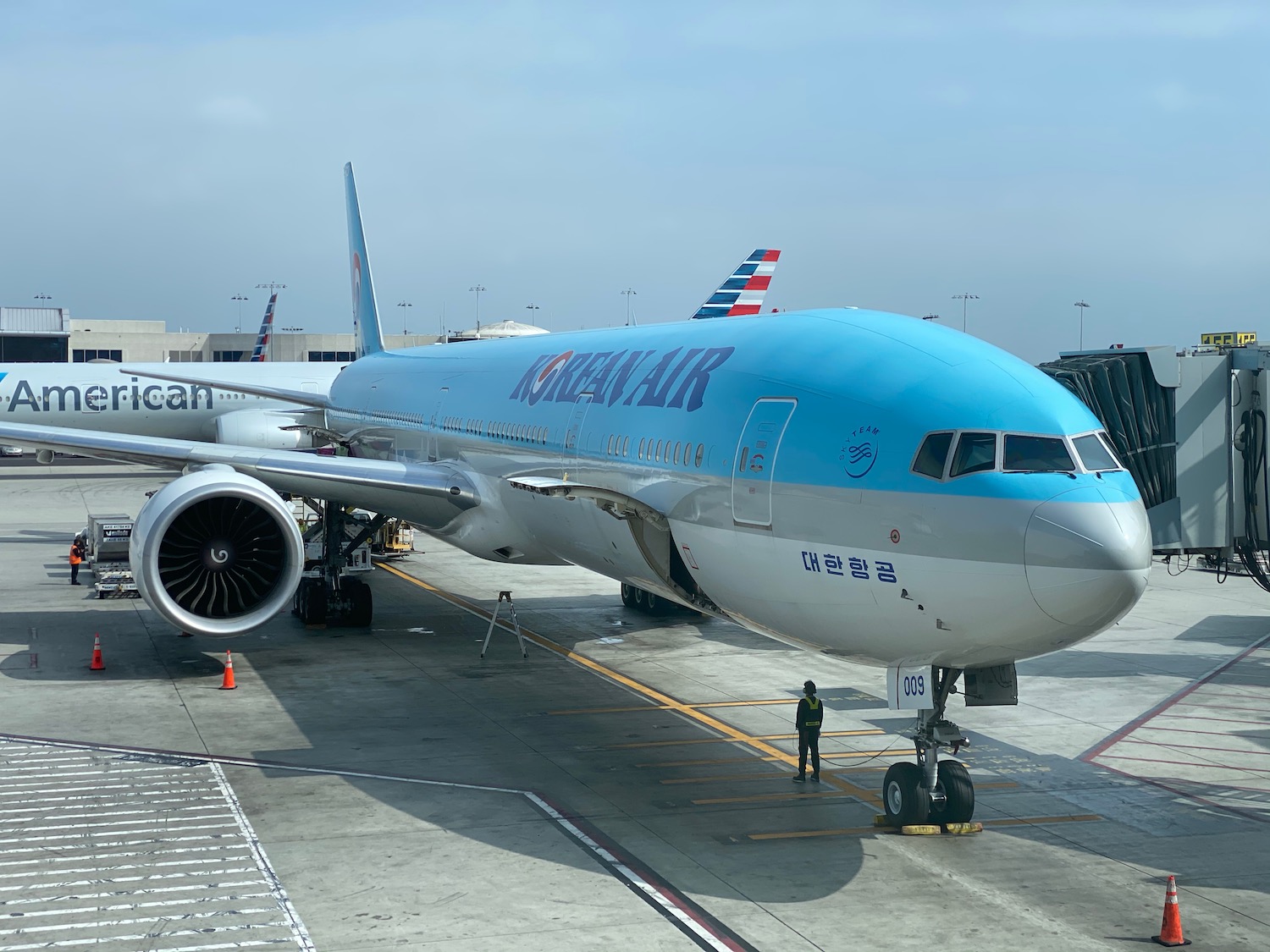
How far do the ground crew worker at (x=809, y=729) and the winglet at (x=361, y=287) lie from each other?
2256 cm

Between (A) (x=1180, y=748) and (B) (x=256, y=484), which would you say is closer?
(A) (x=1180, y=748)

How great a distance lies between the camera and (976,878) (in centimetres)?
1214

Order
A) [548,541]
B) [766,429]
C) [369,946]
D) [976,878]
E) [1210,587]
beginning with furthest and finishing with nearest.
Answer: [1210,587], [548,541], [766,429], [976,878], [369,946]

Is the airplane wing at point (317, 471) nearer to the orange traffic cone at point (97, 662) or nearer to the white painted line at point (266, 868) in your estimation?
the orange traffic cone at point (97, 662)

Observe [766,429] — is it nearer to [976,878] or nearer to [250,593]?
[976,878]

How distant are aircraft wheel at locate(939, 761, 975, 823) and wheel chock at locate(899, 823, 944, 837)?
112 mm

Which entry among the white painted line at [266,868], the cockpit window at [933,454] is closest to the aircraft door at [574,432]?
the white painted line at [266,868]

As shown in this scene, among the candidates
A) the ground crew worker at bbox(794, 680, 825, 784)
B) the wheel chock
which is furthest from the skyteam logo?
the ground crew worker at bbox(794, 680, 825, 784)

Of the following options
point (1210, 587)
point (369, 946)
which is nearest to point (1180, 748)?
point (369, 946)

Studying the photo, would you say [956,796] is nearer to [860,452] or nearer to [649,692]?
[860,452]

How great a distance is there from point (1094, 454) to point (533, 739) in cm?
852

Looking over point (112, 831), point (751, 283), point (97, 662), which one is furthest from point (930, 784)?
point (751, 283)

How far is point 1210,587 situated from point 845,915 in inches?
945

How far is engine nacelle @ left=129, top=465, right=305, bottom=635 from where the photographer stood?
63.8 ft
